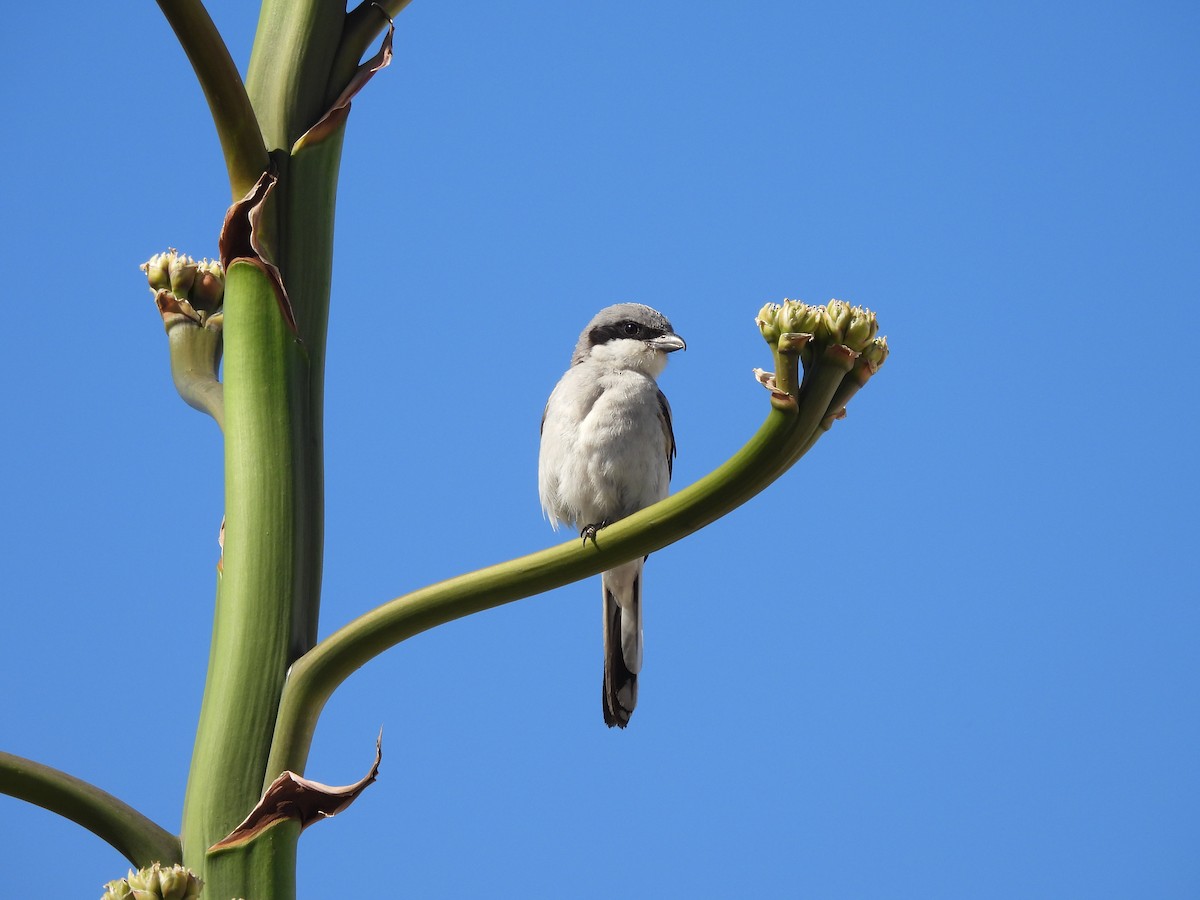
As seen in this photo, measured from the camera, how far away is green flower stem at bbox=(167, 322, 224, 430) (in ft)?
8.76

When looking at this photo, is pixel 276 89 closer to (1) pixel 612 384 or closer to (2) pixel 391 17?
(2) pixel 391 17

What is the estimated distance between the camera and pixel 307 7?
8.36 ft

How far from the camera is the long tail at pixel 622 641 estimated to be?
570 centimetres

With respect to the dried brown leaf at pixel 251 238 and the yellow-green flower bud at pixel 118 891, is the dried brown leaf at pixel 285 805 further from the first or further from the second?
the dried brown leaf at pixel 251 238

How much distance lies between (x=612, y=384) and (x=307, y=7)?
3535mm

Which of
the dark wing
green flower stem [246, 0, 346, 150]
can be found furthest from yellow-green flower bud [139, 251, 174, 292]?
the dark wing

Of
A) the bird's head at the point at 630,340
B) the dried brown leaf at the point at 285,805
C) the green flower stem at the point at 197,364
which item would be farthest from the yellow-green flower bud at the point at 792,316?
the bird's head at the point at 630,340

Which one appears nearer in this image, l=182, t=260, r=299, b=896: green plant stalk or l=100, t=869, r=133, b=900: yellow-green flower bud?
l=100, t=869, r=133, b=900: yellow-green flower bud

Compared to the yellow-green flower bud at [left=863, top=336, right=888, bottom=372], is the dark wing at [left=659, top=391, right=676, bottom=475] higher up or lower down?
higher up

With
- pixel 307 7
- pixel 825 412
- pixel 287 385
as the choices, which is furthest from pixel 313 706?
pixel 307 7

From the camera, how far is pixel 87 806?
1932 mm

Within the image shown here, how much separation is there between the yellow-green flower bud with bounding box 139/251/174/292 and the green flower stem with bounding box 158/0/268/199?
762 mm

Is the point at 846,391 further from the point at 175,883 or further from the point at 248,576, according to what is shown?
the point at 175,883

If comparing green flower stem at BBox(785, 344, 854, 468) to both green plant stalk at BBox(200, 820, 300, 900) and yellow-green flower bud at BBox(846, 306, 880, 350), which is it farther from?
green plant stalk at BBox(200, 820, 300, 900)
